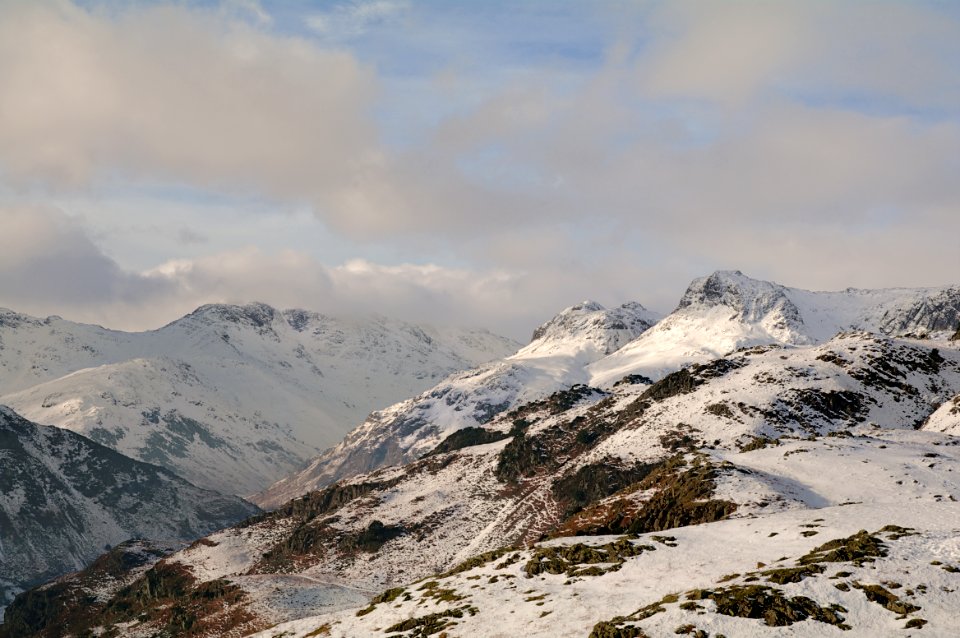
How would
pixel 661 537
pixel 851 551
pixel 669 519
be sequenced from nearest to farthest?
pixel 851 551 → pixel 661 537 → pixel 669 519

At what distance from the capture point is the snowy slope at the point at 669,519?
55.2m

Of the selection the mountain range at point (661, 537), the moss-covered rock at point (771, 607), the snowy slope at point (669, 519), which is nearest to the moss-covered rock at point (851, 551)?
the mountain range at point (661, 537)

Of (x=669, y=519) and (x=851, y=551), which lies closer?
(x=851, y=551)

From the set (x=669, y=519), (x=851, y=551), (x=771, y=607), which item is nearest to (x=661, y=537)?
(x=851, y=551)

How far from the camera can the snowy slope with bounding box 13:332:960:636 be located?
2173 inches

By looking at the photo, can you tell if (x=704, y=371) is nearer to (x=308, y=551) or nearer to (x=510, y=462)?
(x=510, y=462)

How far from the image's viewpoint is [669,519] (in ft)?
325

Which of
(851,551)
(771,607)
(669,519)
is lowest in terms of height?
(669,519)

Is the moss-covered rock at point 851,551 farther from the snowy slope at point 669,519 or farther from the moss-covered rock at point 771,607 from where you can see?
the moss-covered rock at point 771,607

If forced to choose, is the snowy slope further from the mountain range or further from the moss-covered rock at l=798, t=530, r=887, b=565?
the moss-covered rock at l=798, t=530, r=887, b=565

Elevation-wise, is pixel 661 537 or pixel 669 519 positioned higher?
pixel 661 537

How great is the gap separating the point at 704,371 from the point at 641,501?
8807cm

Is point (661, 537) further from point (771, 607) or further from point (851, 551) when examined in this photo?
point (771, 607)

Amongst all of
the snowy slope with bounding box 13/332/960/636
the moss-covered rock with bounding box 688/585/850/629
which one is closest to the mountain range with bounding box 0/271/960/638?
the moss-covered rock with bounding box 688/585/850/629
